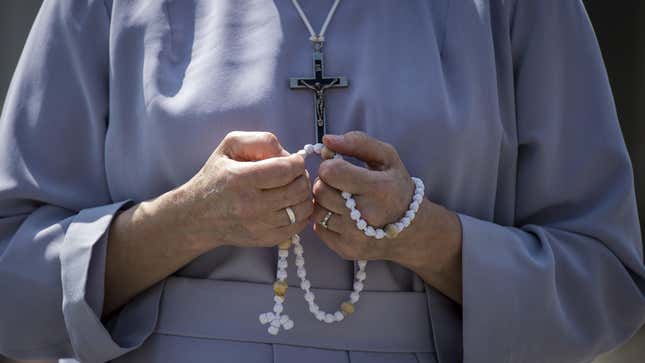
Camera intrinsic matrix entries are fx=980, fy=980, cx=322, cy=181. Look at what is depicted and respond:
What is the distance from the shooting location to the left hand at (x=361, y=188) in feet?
5.19

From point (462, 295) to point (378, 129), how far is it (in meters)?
0.33

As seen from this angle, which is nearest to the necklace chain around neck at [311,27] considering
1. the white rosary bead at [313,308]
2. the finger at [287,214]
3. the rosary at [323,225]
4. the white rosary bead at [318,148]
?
the rosary at [323,225]

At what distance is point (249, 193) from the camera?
5.24ft

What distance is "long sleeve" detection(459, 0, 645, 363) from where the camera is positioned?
181 centimetres

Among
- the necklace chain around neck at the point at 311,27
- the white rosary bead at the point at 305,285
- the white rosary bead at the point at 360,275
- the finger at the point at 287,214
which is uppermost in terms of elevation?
the necklace chain around neck at the point at 311,27

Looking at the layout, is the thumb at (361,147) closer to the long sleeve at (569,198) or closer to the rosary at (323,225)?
the rosary at (323,225)

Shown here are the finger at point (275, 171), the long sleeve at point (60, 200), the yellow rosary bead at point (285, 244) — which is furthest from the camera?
the long sleeve at point (60, 200)

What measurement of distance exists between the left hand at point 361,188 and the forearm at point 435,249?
59 mm

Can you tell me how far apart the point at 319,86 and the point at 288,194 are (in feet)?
0.88

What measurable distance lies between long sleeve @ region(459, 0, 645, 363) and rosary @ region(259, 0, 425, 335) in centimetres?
24

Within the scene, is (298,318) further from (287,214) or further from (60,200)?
(60,200)

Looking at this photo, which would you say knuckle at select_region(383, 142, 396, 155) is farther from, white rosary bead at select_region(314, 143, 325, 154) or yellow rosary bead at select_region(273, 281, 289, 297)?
yellow rosary bead at select_region(273, 281, 289, 297)

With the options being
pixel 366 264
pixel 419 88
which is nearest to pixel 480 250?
pixel 366 264

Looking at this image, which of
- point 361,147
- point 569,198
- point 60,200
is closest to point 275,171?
point 361,147
